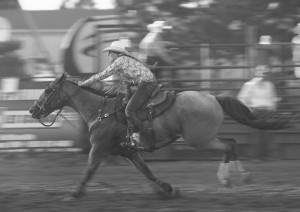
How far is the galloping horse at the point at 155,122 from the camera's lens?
871cm

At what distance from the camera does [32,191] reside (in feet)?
30.5

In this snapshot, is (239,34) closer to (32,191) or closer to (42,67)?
(42,67)

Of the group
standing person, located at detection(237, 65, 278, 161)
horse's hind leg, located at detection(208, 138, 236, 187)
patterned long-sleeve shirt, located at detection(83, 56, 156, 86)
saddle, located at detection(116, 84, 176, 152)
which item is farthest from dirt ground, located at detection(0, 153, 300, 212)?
patterned long-sleeve shirt, located at detection(83, 56, 156, 86)

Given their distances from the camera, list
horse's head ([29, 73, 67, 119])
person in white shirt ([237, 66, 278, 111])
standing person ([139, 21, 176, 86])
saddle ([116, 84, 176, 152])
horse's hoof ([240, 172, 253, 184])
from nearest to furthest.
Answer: saddle ([116, 84, 176, 152]) → horse's head ([29, 73, 67, 119]) → horse's hoof ([240, 172, 253, 184]) → person in white shirt ([237, 66, 278, 111]) → standing person ([139, 21, 176, 86])

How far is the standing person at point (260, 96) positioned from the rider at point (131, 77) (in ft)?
13.5

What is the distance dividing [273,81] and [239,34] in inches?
245

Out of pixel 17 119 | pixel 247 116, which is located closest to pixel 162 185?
pixel 247 116

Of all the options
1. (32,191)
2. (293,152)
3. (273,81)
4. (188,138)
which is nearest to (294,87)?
(273,81)

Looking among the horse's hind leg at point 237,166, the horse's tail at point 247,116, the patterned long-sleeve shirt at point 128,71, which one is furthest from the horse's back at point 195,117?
the patterned long-sleeve shirt at point 128,71

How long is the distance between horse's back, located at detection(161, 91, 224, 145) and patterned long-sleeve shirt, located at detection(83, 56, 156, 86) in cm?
53

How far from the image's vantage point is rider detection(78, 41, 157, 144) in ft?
28.0

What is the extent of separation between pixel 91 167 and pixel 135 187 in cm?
126

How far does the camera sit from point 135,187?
956 cm

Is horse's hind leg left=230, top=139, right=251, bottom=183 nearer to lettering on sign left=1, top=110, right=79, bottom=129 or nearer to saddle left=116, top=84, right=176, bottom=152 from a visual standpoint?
saddle left=116, top=84, right=176, bottom=152
